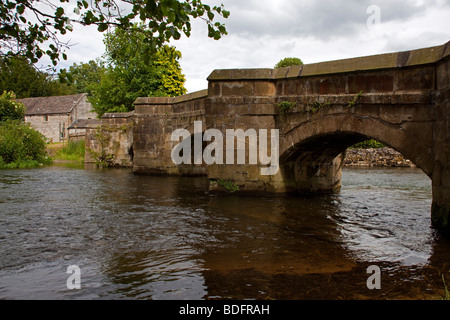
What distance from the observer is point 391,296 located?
318cm

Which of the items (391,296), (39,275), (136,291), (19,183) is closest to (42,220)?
(39,275)

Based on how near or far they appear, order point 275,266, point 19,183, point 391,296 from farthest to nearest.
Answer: point 19,183, point 275,266, point 391,296

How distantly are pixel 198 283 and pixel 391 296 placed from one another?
65.3 inches

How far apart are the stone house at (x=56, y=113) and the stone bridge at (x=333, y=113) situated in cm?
4191

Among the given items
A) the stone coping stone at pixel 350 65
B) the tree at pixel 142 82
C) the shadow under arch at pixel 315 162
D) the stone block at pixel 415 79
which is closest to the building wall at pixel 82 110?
the tree at pixel 142 82

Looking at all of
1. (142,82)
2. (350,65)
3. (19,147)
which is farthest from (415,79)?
(142,82)

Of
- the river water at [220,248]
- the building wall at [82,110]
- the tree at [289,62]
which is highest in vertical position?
the tree at [289,62]

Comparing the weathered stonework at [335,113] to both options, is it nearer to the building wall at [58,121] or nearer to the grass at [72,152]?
the grass at [72,152]

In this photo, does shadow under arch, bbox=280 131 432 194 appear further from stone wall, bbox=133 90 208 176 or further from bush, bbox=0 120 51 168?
bush, bbox=0 120 51 168

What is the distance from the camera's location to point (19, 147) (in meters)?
19.6

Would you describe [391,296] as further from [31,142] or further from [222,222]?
[31,142]

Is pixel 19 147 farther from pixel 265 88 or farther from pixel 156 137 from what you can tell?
pixel 265 88

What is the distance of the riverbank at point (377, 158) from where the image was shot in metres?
21.2

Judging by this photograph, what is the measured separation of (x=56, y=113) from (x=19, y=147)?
29008 millimetres
